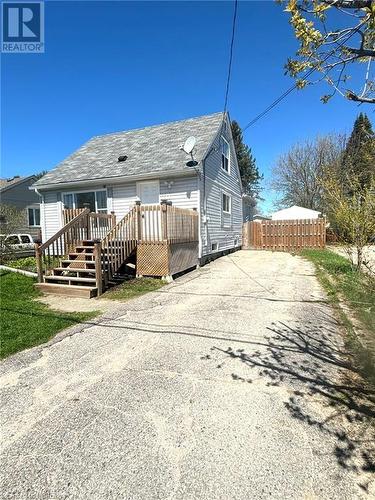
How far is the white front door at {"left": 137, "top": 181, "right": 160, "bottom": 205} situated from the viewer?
40.0ft

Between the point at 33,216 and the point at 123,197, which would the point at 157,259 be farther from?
the point at 33,216

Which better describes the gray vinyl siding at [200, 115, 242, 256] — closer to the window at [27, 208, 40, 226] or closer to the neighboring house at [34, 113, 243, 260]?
the neighboring house at [34, 113, 243, 260]

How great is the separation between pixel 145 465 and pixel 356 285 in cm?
595

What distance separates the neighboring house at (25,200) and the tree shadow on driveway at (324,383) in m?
26.1

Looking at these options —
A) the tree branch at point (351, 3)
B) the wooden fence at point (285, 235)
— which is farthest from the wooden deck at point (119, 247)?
the wooden fence at point (285, 235)

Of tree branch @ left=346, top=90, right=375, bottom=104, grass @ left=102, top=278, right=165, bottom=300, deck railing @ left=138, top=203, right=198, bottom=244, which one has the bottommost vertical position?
grass @ left=102, top=278, right=165, bottom=300

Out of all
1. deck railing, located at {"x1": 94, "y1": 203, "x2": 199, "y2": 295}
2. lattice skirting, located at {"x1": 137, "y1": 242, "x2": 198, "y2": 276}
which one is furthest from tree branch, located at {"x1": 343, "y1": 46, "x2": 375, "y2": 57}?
lattice skirting, located at {"x1": 137, "y1": 242, "x2": 198, "y2": 276}

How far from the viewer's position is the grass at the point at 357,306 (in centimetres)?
361

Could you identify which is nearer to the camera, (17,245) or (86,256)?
(86,256)

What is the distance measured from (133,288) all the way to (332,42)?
21.1 feet

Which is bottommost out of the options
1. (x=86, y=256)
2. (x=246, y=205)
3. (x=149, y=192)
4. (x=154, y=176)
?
(x=86, y=256)

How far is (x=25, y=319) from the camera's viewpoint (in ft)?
17.4

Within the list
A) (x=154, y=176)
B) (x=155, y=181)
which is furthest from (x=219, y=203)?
(x=154, y=176)

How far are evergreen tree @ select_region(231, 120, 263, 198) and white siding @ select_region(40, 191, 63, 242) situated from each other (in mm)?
25093
